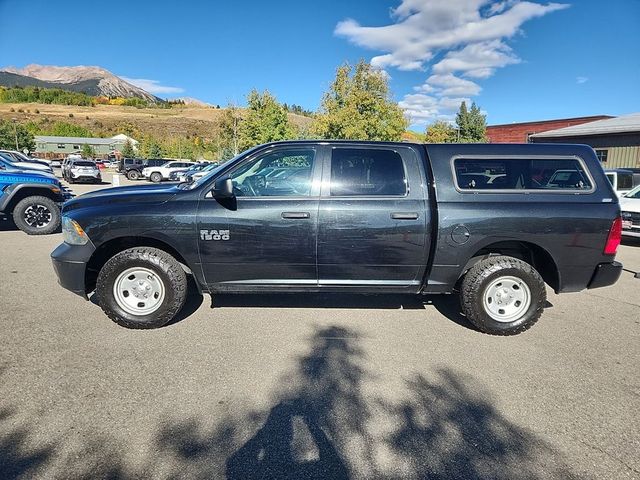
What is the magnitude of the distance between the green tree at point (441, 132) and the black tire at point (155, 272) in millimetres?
46374

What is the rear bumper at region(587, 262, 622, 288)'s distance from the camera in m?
3.83

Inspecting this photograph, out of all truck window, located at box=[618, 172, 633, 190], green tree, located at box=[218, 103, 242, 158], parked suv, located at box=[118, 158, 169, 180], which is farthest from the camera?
green tree, located at box=[218, 103, 242, 158]

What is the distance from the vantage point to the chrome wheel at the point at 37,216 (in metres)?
8.59

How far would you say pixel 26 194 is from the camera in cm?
863

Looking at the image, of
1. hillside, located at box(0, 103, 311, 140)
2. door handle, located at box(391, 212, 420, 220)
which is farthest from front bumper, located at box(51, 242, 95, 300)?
hillside, located at box(0, 103, 311, 140)

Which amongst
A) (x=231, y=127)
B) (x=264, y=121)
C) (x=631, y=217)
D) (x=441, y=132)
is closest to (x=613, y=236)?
(x=631, y=217)

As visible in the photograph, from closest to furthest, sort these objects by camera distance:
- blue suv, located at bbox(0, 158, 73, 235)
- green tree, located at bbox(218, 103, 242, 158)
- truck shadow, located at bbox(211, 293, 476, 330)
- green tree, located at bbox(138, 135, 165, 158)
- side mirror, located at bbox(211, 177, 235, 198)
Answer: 1. side mirror, located at bbox(211, 177, 235, 198)
2. truck shadow, located at bbox(211, 293, 476, 330)
3. blue suv, located at bbox(0, 158, 73, 235)
4. green tree, located at bbox(218, 103, 242, 158)
5. green tree, located at bbox(138, 135, 165, 158)

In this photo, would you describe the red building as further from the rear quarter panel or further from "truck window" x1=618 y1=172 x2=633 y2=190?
the rear quarter panel

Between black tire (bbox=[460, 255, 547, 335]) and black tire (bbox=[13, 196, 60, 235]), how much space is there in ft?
30.1

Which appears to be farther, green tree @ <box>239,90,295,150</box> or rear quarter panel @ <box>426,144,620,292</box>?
green tree @ <box>239,90,295,150</box>

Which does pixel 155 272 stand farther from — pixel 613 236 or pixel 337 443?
pixel 613 236

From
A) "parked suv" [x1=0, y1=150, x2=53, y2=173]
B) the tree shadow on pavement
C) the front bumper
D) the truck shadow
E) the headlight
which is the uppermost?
"parked suv" [x1=0, y1=150, x2=53, y2=173]

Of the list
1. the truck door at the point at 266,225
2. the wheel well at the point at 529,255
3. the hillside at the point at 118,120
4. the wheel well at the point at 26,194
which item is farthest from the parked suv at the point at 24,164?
the hillside at the point at 118,120

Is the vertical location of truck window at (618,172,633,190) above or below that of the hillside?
below
